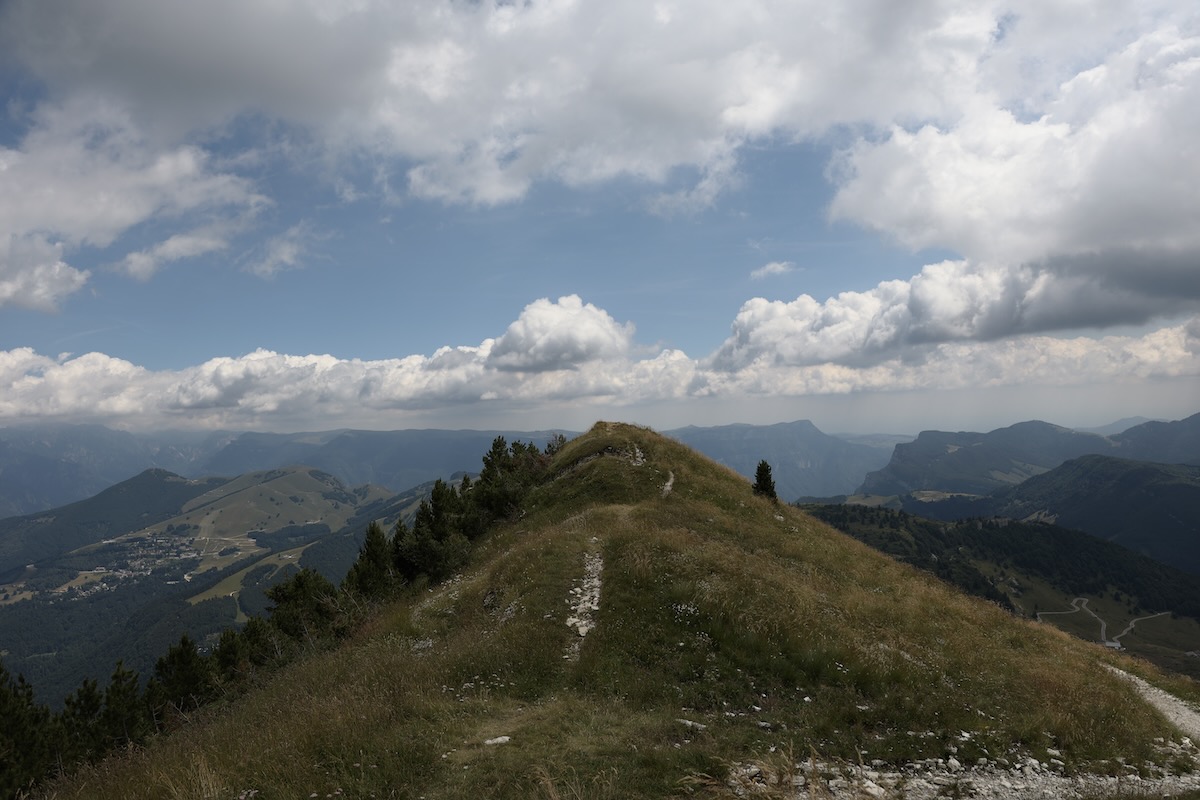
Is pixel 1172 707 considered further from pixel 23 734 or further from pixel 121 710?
pixel 121 710

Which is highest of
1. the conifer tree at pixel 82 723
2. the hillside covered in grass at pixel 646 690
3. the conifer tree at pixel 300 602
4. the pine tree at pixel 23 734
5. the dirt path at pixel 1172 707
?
the hillside covered in grass at pixel 646 690

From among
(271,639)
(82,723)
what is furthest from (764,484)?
(82,723)

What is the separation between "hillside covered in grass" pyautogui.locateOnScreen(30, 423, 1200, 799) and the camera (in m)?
11.0

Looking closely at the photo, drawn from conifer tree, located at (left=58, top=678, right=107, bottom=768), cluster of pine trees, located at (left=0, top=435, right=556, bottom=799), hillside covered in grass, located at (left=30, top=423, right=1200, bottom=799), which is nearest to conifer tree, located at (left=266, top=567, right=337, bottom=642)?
cluster of pine trees, located at (left=0, top=435, right=556, bottom=799)

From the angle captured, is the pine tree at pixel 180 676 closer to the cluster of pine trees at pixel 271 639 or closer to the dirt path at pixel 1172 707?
the cluster of pine trees at pixel 271 639

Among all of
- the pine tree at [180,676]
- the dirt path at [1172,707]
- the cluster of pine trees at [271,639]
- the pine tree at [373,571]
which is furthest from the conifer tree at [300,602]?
the dirt path at [1172,707]

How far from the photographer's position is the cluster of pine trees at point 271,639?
38.6 m

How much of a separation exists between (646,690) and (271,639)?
41.6 m

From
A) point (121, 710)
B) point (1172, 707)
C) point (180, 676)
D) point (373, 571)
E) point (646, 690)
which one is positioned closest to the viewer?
point (646, 690)

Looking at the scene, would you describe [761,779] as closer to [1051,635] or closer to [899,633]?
[899,633]

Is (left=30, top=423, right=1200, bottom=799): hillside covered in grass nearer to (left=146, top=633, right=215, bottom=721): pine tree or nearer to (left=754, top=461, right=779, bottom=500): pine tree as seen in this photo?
(left=754, top=461, right=779, bottom=500): pine tree

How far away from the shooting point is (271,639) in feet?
147

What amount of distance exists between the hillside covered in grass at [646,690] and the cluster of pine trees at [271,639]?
8019mm

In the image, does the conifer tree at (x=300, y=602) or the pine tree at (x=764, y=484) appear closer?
the pine tree at (x=764, y=484)
